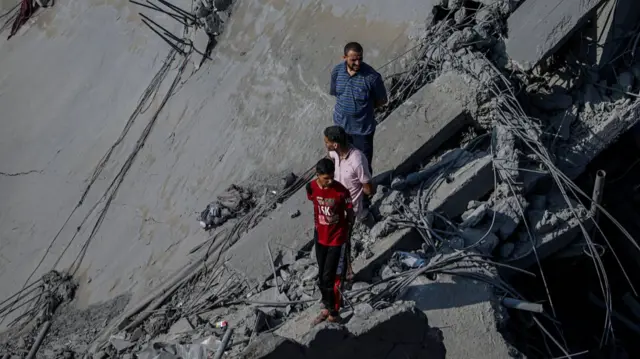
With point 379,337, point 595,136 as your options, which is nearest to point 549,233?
point 595,136

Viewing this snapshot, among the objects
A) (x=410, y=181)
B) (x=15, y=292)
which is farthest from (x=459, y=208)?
(x=15, y=292)

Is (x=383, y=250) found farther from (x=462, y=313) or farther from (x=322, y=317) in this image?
(x=322, y=317)

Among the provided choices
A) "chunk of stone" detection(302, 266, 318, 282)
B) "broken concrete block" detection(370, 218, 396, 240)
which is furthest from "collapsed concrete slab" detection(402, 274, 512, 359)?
"chunk of stone" detection(302, 266, 318, 282)

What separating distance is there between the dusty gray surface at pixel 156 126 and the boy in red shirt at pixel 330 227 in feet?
8.59

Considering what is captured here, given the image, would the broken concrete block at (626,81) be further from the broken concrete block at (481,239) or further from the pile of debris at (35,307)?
the pile of debris at (35,307)

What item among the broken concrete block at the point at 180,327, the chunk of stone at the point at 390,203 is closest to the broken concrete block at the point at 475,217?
the chunk of stone at the point at 390,203

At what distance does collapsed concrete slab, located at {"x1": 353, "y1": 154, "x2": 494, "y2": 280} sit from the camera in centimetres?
709

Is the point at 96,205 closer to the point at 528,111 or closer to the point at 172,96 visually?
the point at 172,96

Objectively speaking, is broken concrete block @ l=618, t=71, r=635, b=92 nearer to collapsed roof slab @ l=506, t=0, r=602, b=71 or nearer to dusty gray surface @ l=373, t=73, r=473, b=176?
collapsed roof slab @ l=506, t=0, r=602, b=71

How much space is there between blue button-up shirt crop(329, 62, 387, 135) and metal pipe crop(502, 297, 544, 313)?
171cm

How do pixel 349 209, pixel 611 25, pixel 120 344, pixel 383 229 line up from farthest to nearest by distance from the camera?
pixel 611 25
pixel 120 344
pixel 383 229
pixel 349 209

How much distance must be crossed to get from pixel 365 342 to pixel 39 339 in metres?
3.88

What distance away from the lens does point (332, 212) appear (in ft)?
19.9

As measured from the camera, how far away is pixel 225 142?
947 cm
